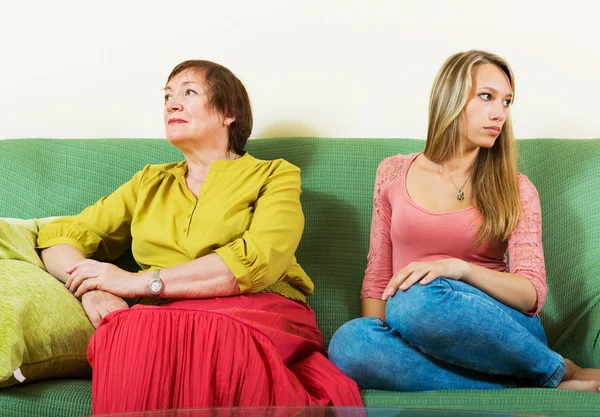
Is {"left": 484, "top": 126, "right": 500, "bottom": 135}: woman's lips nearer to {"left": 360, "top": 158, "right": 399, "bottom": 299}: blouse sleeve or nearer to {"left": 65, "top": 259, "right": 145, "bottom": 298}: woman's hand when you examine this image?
{"left": 360, "top": 158, "right": 399, "bottom": 299}: blouse sleeve

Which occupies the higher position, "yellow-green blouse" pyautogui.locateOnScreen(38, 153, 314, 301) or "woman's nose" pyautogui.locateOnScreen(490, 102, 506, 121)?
"woman's nose" pyautogui.locateOnScreen(490, 102, 506, 121)

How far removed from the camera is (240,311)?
5.19ft

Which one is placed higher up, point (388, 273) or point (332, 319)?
point (388, 273)

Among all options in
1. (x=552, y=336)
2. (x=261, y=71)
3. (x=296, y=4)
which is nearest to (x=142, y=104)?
(x=261, y=71)

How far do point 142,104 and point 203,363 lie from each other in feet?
3.89

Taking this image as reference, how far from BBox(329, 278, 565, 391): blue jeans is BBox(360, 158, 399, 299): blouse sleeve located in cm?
28

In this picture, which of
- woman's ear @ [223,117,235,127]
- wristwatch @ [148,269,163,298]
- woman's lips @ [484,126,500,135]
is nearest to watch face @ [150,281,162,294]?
wristwatch @ [148,269,163,298]

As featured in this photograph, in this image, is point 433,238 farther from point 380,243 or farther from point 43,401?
point 43,401

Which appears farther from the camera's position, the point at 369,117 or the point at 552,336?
the point at 369,117

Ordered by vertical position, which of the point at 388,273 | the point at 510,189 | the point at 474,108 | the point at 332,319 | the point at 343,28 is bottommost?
the point at 332,319

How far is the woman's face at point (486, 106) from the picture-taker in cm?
177

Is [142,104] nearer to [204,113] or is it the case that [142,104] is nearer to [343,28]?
[204,113]

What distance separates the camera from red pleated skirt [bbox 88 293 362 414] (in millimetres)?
1334

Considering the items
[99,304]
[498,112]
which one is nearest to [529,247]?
[498,112]
